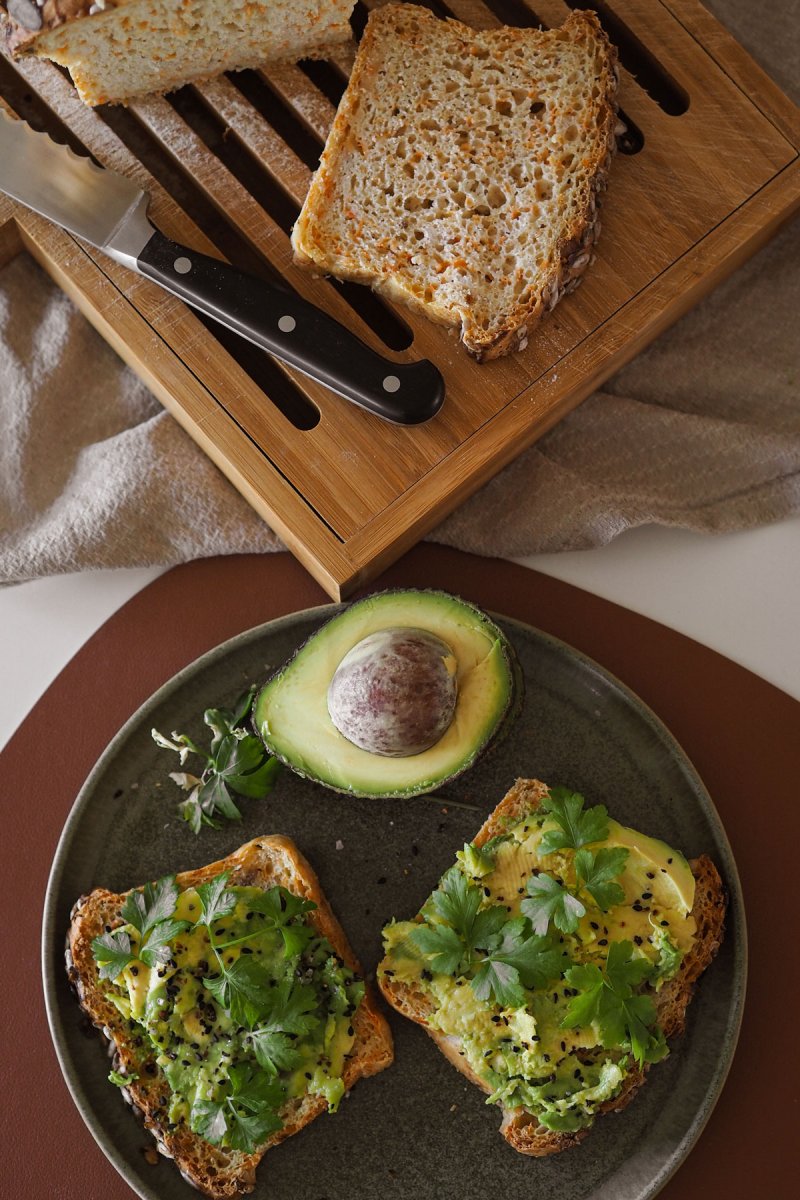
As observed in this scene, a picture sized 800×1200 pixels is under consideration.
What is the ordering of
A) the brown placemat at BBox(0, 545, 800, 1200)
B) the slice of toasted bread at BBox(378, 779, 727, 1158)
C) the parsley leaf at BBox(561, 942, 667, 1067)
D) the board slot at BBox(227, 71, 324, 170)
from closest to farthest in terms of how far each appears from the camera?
the parsley leaf at BBox(561, 942, 667, 1067), the slice of toasted bread at BBox(378, 779, 727, 1158), the brown placemat at BBox(0, 545, 800, 1200), the board slot at BBox(227, 71, 324, 170)

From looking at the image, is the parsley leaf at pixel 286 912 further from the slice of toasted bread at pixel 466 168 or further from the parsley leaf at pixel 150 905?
the slice of toasted bread at pixel 466 168

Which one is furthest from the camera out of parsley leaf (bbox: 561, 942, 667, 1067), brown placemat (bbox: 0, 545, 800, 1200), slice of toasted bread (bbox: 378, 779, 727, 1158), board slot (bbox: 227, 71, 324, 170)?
board slot (bbox: 227, 71, 324, 170)

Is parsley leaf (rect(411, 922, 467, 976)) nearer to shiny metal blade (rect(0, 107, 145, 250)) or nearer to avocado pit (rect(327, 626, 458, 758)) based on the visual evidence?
avocado pit (rect(327, 626, 458, 758))

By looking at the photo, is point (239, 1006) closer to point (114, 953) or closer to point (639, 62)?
point (114, 953)

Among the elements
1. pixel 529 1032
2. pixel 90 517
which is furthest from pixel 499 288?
pixel 529 1032

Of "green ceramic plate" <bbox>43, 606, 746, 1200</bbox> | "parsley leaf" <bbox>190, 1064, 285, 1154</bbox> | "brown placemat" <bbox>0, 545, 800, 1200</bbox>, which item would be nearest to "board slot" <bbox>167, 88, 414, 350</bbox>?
"brown placemat" <bbox>0, 545, 800, 1200</bbox>

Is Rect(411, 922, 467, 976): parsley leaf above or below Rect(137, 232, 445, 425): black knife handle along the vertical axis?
below

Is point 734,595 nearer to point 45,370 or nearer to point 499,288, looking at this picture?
point 499,288

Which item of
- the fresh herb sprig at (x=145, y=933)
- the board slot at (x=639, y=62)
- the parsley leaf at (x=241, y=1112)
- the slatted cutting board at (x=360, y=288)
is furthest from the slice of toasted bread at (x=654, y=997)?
the board slot at (x=639, y=62)
